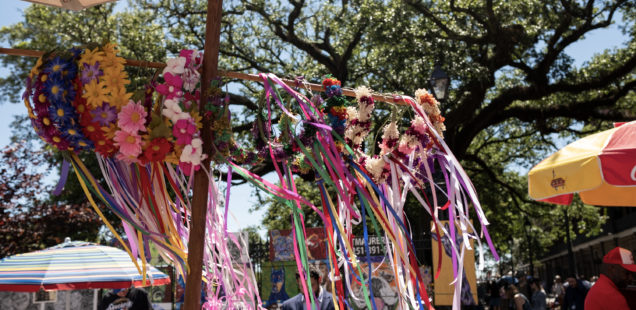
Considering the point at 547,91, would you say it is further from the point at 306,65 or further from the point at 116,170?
the point at 116,170

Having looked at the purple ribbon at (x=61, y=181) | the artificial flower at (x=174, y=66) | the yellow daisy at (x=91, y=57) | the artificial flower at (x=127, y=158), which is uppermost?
the yellow daisy at (x=91, y=57)

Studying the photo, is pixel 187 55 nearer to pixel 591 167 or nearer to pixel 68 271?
pixel 591 167

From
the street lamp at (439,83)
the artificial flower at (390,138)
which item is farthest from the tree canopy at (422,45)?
the artificial flower at (390,138)

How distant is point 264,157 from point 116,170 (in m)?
0.68

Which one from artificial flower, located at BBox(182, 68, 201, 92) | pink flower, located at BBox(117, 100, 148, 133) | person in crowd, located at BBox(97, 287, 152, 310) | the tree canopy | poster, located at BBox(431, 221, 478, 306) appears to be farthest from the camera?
the tree canopy

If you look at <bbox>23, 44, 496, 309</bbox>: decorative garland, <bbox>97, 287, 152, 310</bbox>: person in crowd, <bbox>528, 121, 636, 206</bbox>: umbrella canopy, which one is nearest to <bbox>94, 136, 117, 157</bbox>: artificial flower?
<bbox>23, 44, 496, 309</bbox>: decorative garland

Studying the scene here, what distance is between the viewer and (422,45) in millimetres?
10766

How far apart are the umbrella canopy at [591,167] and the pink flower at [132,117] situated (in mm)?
3162

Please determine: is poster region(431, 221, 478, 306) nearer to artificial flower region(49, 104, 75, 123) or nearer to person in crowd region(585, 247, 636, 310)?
Result: person in crowd region(585, 247, 636, 310)

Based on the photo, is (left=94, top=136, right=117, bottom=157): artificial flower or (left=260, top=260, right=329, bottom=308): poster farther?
(left=260, top=260, right=329, bottom=308): poster

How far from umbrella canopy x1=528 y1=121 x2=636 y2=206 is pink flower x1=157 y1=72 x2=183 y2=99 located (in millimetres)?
3049

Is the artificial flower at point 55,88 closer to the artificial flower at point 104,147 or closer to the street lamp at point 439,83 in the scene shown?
the artificial flower at point 104,147

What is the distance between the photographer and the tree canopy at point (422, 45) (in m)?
11.1

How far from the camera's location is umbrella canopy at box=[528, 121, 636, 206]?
3.72m
